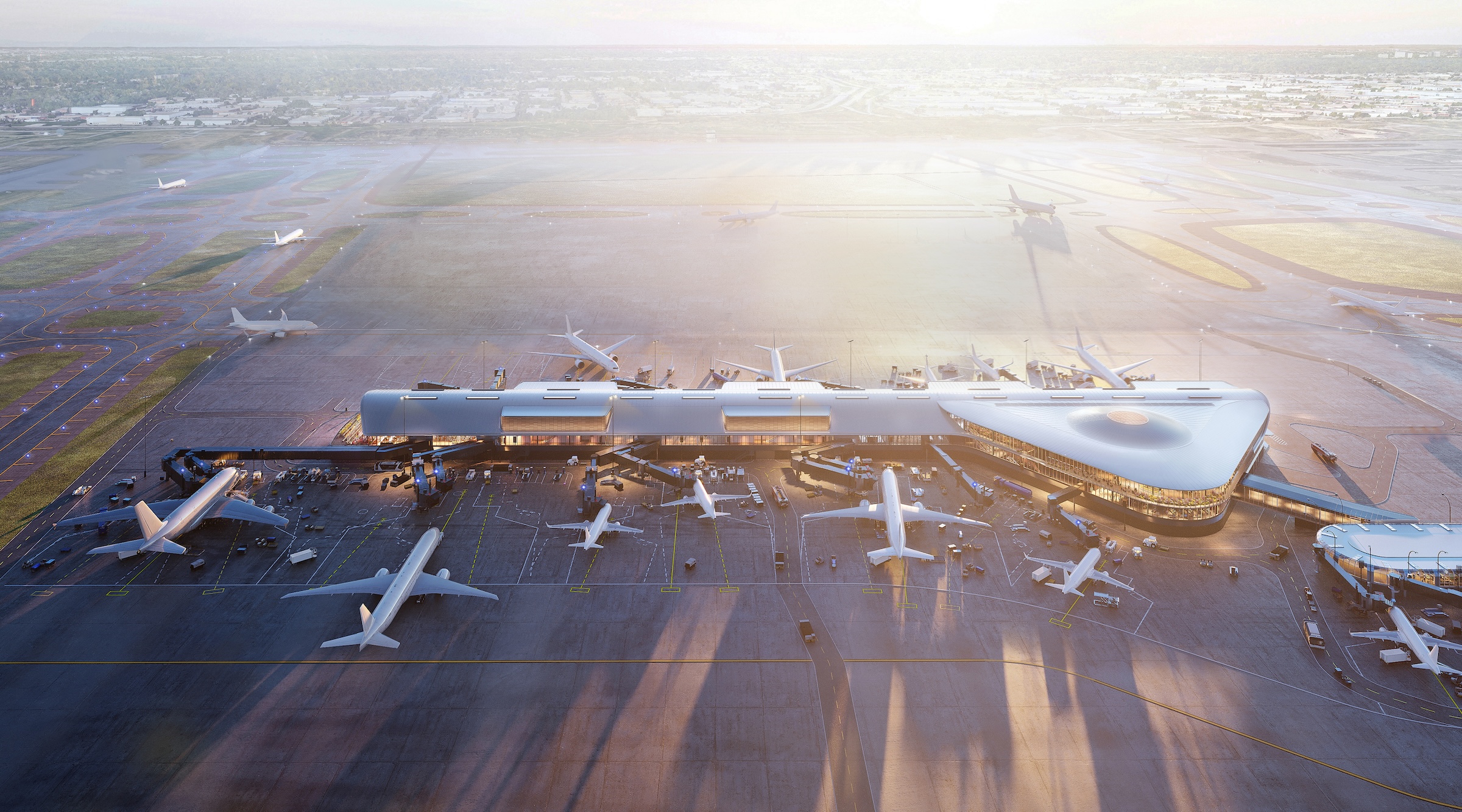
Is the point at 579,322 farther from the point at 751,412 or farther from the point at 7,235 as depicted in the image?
the point at 7,235

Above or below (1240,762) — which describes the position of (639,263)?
above

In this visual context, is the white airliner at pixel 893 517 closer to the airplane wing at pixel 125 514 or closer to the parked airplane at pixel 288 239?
the airplane wing at pixel 125 514

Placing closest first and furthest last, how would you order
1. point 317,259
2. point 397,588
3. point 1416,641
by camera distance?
point 1416,641, point 397,588, point 317,259

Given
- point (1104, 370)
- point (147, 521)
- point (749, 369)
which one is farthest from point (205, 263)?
point (1104, 370)

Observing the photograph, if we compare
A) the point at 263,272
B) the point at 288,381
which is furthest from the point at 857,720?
the point at 263,272

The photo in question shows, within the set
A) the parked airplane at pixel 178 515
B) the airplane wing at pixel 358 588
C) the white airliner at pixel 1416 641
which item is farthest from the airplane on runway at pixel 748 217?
the white airliner at pixel 1416 641

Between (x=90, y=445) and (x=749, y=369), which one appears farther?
(x=749, y=369)

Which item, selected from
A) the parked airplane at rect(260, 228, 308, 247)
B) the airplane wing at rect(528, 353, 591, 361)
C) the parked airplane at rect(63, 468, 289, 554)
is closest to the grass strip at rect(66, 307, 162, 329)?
the parked airplane at rect(260, 228, 308, 247)

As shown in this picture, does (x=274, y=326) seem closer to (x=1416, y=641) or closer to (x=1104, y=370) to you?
(x=1104, y=370)
